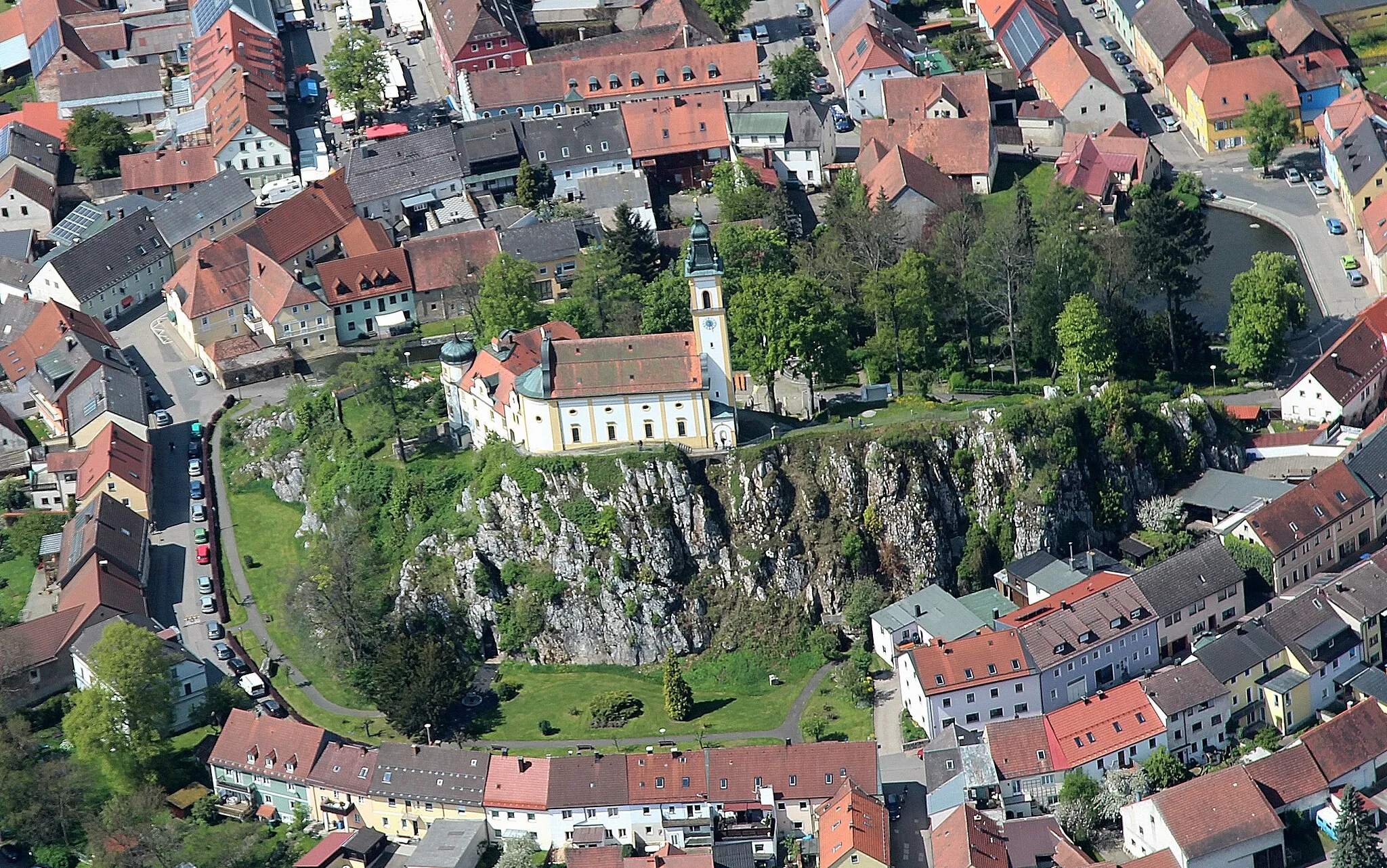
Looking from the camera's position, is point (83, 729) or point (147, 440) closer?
point (83, 729)

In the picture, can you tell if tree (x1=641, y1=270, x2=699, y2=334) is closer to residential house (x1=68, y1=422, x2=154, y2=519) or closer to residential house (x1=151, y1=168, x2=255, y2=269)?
residential house (x1=68, y1=422, x2=154, y2=519)

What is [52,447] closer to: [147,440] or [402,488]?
[147,440]

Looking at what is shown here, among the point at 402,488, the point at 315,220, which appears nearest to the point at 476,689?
the point at 402,488

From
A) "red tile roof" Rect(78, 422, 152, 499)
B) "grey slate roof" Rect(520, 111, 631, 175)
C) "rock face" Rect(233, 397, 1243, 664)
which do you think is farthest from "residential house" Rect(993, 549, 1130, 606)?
"red tile roof" Rect(78, 422, 152, 499)

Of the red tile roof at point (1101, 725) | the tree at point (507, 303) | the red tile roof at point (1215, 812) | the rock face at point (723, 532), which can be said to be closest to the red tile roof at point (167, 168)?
the tree at point (507, 303)

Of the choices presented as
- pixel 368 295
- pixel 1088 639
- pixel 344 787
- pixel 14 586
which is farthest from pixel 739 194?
pixel 344 787

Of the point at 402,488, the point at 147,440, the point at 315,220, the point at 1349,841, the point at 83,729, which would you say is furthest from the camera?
the point at 315,220
